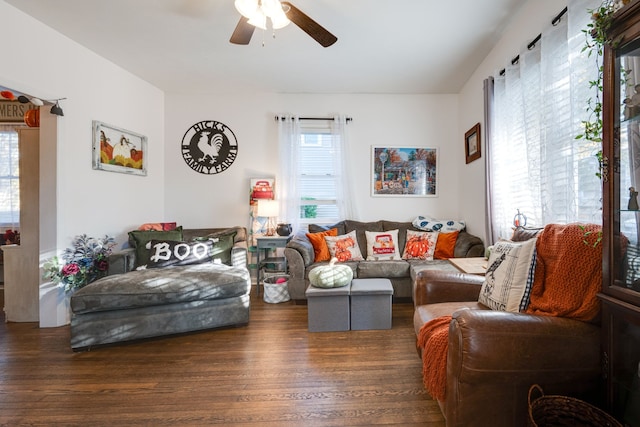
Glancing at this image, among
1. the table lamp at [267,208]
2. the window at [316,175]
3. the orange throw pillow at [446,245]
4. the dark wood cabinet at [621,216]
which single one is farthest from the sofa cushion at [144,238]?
the dark wood cabinet at [621,216]

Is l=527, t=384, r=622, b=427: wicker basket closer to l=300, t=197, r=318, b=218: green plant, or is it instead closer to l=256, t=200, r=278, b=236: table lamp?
l=256, t=200, r=278, b=236: table lamp

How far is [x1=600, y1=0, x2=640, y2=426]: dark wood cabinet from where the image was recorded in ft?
3.44

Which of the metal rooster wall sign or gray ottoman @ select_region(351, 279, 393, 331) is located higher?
the metal rooster wall sign

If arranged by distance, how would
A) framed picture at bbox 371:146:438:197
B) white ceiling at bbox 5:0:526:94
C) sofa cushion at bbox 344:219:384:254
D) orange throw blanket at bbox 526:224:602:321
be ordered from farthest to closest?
framed picture at bbox 371:146:438:197
sofa cushion at bbox 344:219:384:254
white ceiling at bbox 5:0:526:94
orange throw blanket at bbox 526:224:602:321

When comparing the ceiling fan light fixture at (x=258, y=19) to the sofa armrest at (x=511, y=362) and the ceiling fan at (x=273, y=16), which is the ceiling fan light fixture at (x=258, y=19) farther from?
the sofa armrest at (x=511, y=362)

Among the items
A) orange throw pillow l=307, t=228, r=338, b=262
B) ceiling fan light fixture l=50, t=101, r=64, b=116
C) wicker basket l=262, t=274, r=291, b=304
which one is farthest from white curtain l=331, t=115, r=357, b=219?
ceiling fan light fixture l=50, t=101, r=64, b=116

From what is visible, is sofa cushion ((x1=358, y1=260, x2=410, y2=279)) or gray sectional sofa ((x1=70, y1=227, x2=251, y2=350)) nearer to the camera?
gray sectional sofa ((x1=70, y1=227, x2=251, y2=350))

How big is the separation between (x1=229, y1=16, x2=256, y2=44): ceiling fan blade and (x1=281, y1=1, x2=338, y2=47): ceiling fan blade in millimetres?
315

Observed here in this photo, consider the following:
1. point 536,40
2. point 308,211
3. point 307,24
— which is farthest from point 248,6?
point 308,211

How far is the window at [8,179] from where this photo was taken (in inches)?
152

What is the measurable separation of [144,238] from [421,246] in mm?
3102

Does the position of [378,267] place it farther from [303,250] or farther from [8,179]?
[8,179]

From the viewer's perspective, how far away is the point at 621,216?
42.5 inches

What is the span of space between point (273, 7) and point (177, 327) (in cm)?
247
